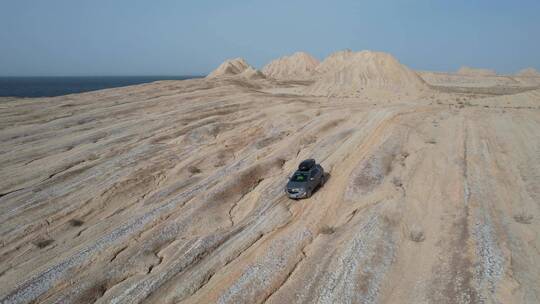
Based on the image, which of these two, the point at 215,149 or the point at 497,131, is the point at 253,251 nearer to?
the point at 215,149

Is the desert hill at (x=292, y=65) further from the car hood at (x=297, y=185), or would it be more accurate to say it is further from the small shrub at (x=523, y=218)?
Answer: the small shrub at (x=523, y=218)

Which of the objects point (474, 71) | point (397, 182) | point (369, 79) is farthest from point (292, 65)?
point (397, 182)

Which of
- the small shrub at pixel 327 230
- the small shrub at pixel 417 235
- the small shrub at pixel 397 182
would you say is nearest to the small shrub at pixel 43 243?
the small shrub at pixel 327 230

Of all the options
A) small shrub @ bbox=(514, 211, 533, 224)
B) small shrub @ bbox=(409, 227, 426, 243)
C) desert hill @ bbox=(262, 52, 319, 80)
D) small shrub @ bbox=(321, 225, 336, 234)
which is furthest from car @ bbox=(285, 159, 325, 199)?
desert hill @ bbox=(262, 52, 319, 80)

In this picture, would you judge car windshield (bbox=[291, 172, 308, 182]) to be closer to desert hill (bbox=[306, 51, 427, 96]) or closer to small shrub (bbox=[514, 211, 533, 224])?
small shrub (bbox=[514, 211, 533, 224])

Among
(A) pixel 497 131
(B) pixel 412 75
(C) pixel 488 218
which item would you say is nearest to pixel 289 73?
(B) pixel 412 75
